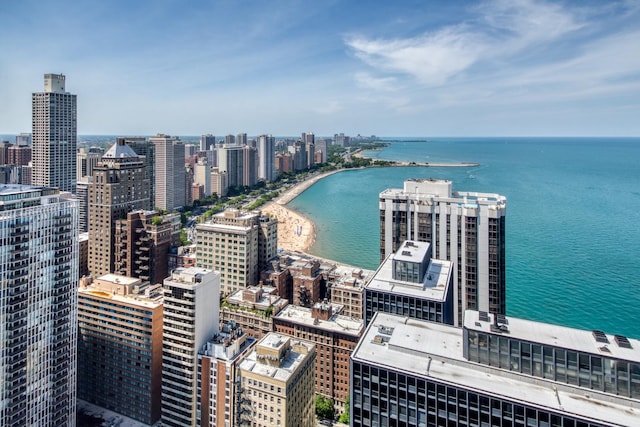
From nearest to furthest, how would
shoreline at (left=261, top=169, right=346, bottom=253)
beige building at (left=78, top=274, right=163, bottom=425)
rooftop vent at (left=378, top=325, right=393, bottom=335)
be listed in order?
rooftop vent at (left=378, top=325, right=393, bottom=335)
beige building at (left=78, top=274, right=163, bottom=425)
shoreline at (left=261, top=169, right=346, bottom=253)

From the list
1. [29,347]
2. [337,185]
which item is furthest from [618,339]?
[337,185]

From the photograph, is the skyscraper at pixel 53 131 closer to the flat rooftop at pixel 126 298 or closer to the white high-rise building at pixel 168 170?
the white high-rise building at pixel 168 170

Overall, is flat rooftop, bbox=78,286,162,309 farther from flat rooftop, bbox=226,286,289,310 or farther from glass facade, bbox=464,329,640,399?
glass facade, bbox=464,329,640,399

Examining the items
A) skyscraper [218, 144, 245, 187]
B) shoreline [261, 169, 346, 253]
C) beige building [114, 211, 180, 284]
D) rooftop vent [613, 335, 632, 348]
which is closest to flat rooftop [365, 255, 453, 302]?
rooftop vent [613, 335, 632, 348]

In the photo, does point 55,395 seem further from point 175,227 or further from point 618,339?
point 175,227

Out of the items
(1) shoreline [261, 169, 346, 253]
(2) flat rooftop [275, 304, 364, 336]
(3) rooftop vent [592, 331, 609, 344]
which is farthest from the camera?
(1) shoreline [261, 169, 346, 253]
